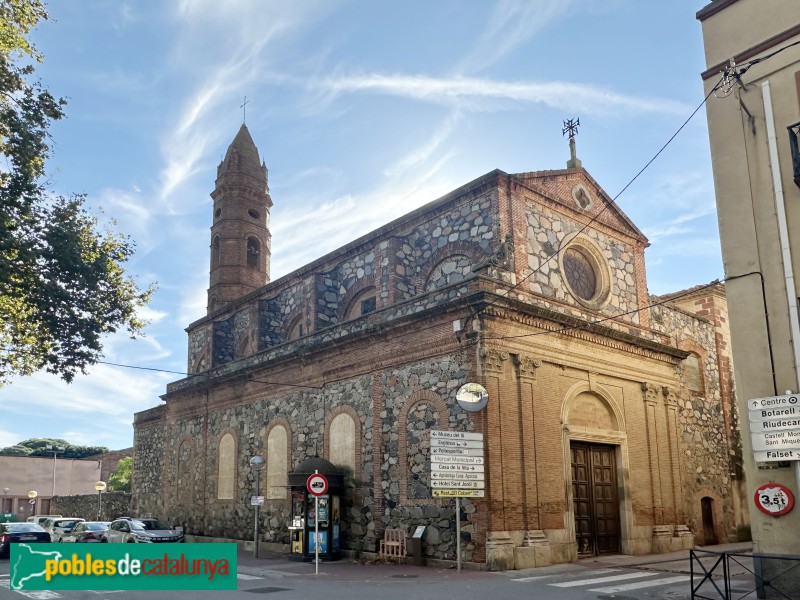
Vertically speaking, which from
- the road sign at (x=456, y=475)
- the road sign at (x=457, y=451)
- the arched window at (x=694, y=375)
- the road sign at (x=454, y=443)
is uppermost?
the arched window at (x=694, y=375)

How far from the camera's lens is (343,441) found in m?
21.1

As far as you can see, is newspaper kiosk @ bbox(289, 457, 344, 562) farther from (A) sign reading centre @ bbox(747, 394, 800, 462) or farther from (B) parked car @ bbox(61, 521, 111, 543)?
(A) sign reading centre @ bbox(747, 394, 800, 462)

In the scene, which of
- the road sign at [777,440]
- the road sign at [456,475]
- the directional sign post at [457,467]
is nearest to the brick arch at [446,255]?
the directional sign post at [457,467]

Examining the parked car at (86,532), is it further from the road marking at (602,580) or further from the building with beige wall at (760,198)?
the building with beige wall at (760,198)

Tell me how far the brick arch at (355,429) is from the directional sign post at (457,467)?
4.59m

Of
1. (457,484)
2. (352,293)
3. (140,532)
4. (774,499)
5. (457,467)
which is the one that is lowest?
(140,532)

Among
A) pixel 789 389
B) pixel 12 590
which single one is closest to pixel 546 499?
pixel 789 389

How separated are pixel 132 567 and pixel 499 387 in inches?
350

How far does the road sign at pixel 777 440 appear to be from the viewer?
10.8 m

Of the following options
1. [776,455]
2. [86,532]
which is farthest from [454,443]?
[86,532]

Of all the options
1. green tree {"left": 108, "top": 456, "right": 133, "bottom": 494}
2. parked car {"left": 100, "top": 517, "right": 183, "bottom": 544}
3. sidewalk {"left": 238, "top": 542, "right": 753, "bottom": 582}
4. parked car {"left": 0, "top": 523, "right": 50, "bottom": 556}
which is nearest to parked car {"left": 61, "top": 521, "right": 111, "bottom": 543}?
parked car {"left": 0, "top": 523, "right": 50, "bottom": 556}

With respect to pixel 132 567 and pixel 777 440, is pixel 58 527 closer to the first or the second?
pixel 132 567

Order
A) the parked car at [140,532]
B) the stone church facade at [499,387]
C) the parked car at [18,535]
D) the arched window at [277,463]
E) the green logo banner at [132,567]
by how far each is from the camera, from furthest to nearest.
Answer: the arched window at [277,463], the parked car at [18,535], the parked car at [140,532], the stone church facade at [499,387], the green logo banner at [132,567]

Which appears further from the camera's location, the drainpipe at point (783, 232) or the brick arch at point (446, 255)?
the brick arch at point (446, 255)
